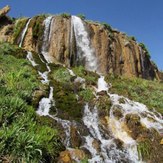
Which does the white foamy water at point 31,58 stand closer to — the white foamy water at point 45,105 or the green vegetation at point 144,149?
the white foamy water at point 45,105

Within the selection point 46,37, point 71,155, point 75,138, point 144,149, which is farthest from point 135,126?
point 46,37

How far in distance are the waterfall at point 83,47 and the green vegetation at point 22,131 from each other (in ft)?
48.7

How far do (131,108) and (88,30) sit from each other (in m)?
18.3

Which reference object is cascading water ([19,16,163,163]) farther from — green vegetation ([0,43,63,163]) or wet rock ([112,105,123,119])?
green vegetation ([0,43,63,163])

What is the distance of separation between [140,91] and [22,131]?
580 inches

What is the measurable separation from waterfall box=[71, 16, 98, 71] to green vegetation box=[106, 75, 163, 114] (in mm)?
7319

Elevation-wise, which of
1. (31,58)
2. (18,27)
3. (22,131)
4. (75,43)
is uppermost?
(18,27)

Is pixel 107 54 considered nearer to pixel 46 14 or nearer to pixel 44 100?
pixel 46 14

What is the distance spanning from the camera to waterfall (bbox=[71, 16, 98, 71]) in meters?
36.9

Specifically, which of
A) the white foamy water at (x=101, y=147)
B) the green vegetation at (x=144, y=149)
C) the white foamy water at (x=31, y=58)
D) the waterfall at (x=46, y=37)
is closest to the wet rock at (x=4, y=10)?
the waterfall at (x=46, y=37)

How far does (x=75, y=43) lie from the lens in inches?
1467

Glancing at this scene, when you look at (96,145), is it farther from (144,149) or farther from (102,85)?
(102,85)

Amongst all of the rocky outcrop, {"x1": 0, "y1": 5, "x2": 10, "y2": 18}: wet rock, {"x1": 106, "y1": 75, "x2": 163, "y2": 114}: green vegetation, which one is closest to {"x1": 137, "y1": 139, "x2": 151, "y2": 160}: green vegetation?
{"x1": 106, "y1": 75, "x2": 163, "y2": 114}: green vegetation

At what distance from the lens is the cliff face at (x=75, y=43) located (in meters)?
36.4
